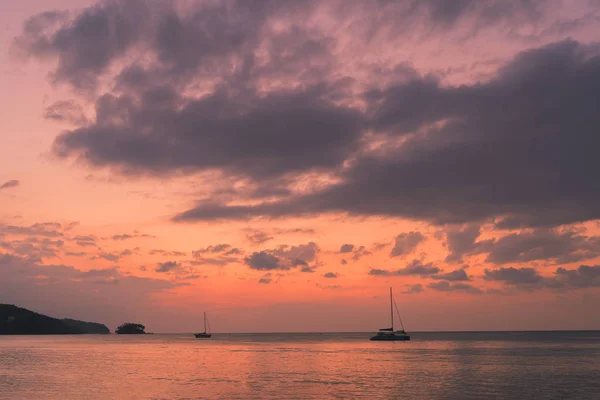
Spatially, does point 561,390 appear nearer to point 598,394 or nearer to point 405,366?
point 598,394

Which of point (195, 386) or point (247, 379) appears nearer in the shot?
point (195, 386)

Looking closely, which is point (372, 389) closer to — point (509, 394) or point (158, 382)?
point (509, 394)

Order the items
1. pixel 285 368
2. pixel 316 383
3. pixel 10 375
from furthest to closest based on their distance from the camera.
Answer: pixel 285 368, pixel 10 375, pixel 316 383

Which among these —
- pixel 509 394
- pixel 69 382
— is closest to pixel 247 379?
pixel 69 382

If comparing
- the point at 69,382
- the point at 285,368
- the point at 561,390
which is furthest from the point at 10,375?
the point at 561,390

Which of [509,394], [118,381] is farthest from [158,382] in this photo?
[509,394]

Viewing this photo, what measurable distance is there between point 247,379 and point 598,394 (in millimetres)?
50349

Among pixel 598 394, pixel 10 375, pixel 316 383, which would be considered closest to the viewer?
pixel 598 394

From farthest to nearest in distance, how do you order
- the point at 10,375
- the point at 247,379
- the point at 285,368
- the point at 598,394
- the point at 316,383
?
the point at 285,368 < the point at 10,375 < the point at 247,379 < the point at 316,383 < the point at 598,394

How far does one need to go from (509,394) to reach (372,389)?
17338mm

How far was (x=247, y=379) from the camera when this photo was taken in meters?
92.5

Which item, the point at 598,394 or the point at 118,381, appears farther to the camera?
the point at 118,381

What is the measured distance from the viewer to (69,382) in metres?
88.3

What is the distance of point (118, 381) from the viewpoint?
293ft
